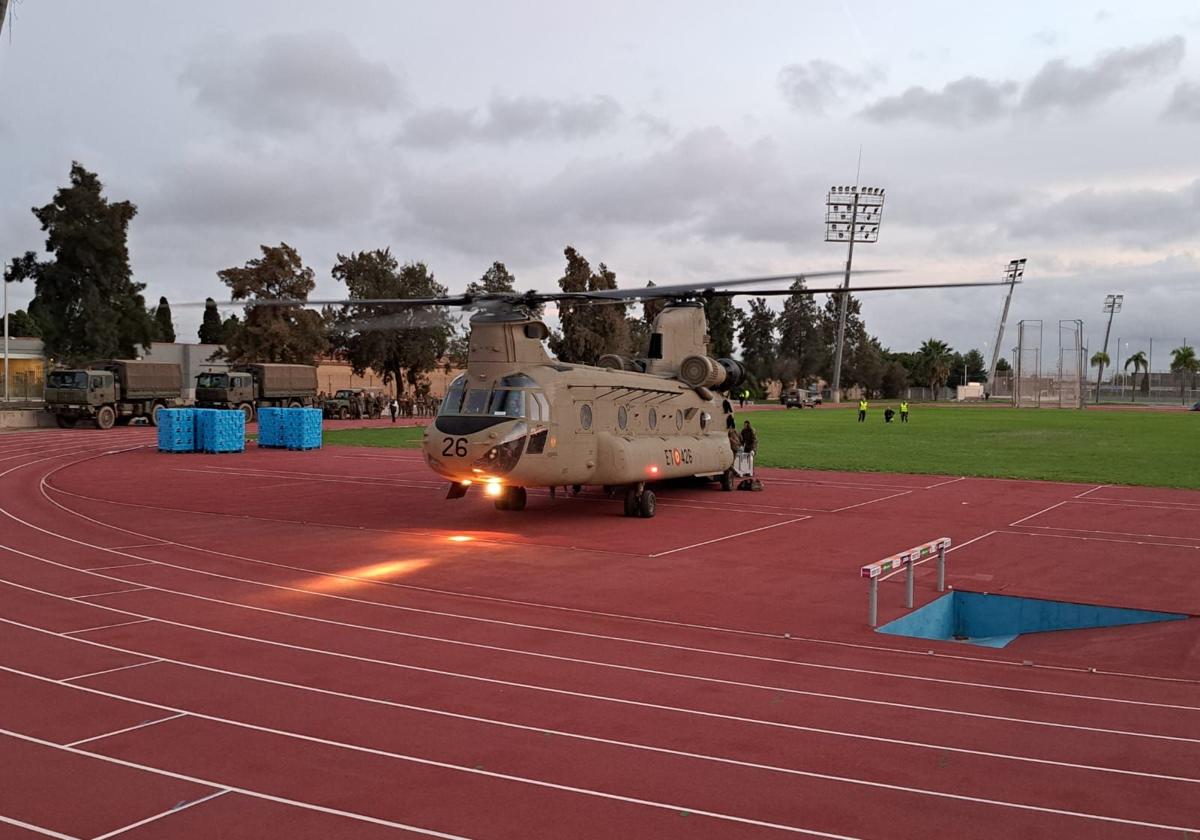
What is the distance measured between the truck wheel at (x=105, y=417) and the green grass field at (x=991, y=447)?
1051cm

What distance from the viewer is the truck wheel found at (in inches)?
1802

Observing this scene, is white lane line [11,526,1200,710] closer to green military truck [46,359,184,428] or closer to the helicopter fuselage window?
the helicopter fuselage window

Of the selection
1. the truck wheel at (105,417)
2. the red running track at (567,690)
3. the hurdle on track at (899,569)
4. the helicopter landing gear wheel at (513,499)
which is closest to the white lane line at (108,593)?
the red running track at (567,690)

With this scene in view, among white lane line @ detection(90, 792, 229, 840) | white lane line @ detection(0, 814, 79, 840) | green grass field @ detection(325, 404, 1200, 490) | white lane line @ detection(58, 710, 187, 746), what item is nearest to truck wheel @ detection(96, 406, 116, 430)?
green grass field @ detection(325, 404, 1200, 490)

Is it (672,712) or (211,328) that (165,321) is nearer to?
(211,328)

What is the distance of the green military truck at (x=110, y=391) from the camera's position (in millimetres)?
45062

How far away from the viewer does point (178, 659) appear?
945 cm

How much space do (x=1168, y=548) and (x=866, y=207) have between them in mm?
82807

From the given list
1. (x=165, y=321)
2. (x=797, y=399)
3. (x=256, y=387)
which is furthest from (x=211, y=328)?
(x=797, y=399)

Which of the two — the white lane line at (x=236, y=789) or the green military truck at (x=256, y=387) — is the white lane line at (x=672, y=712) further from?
the green military truck at (x=256, y=387)

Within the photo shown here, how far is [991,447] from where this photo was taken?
40.2 m

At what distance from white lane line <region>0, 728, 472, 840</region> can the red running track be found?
0.02 meters

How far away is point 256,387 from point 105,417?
8200 mm

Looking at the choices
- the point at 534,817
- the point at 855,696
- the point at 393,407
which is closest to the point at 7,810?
the point at 534,817
